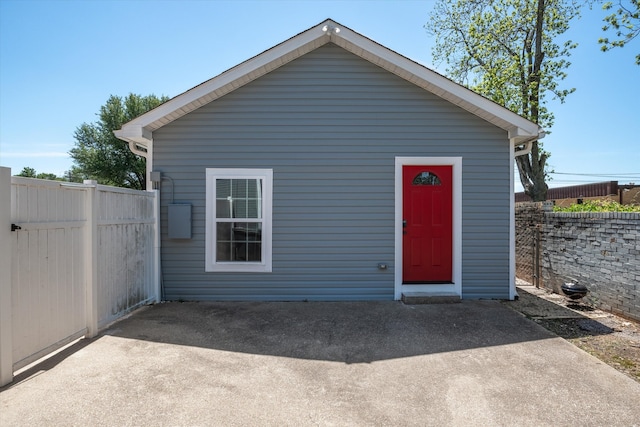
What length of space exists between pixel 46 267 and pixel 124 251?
4.91 feet

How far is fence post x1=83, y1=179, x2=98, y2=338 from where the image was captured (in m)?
4.13

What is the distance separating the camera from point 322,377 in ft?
10.7

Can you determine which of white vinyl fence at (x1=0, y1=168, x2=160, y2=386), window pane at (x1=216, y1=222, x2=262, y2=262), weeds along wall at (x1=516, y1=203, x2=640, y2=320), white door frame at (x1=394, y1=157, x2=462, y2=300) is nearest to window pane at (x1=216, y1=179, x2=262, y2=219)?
window pane at (x1=216, y1=222, x2=262, y2=262)

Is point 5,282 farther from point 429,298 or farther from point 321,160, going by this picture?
point 429,298

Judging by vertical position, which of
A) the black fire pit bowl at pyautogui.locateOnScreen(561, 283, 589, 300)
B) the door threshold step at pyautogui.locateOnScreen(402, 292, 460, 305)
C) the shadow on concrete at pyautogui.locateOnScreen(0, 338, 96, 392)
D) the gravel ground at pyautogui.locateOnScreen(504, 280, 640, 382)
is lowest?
the gravel ground at pyautogui.locateOnScreen(504, 280, 640, 382)

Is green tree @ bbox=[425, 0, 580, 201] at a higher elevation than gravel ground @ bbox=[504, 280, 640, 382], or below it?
higher

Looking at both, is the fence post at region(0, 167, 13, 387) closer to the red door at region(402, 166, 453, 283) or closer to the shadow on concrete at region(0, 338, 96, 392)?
the shadow on concrete at region(0, 338, 96, 392)

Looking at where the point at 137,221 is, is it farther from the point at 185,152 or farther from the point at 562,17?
the point at 562,17

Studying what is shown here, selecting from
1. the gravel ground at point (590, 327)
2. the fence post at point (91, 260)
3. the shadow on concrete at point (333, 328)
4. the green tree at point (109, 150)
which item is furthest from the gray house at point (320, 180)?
the green tree at point (109, 150)

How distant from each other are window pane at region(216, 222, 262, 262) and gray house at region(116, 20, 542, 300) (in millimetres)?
18

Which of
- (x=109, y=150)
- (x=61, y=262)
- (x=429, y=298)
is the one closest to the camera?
(x=61, y=262)

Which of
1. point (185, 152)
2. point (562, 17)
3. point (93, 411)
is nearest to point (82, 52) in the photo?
point (185, 152)

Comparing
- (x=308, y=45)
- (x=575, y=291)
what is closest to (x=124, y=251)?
(x=308, y=45)

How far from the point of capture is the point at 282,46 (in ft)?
18.3
